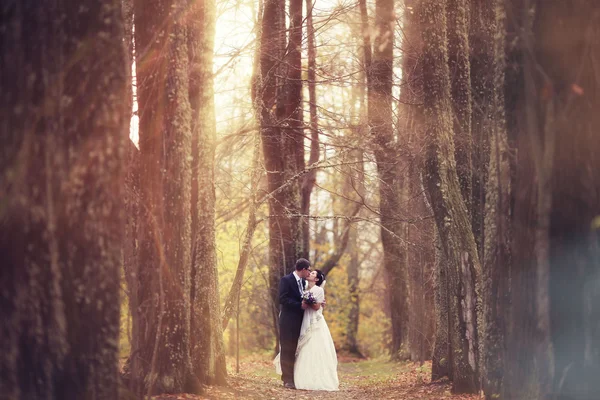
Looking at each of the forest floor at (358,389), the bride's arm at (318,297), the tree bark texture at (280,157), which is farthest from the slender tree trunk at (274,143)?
the forest floor at (358,389)

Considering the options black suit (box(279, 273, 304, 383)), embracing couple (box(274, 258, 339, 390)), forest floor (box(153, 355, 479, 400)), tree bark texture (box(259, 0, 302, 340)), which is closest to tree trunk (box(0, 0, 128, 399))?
forest floor (box(153, 355, 479, 400))

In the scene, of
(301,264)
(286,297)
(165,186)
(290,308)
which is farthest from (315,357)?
(165,186)

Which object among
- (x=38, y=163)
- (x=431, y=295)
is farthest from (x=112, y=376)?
(x=431, y=295)

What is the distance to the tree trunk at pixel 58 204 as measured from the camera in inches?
166

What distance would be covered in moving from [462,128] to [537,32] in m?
5.87

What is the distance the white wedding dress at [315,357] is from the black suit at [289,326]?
0.12 meters

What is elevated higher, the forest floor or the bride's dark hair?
the bride's dark hair

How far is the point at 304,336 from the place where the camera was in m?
14.6

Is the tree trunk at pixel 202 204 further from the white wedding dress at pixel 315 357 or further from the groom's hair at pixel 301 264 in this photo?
the white wedding dress at pixel 315 357

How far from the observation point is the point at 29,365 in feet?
13.9

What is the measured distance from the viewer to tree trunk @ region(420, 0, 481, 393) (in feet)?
34.1

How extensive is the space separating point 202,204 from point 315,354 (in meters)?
5.42

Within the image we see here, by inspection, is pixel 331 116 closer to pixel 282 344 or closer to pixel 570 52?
pixel 282 344

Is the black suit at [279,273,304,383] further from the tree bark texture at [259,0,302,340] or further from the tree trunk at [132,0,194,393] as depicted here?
the tree trunk at [132,0,194,393]
